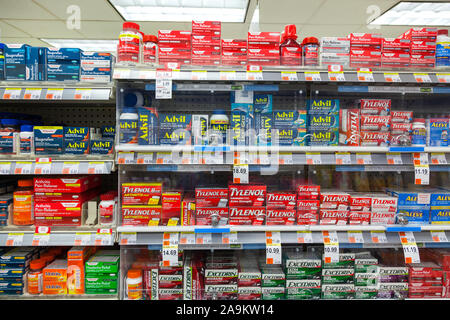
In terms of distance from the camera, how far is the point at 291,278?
184 cm

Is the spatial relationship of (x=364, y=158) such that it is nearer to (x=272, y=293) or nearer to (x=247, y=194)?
(x=247, y=194)

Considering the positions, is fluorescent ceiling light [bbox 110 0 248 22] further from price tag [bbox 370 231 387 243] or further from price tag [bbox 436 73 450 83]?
price tag [bbox 370 231 387 243]

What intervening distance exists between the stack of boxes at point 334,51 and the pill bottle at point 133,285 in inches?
76.3

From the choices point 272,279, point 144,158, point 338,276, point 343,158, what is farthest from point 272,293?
point 144,158

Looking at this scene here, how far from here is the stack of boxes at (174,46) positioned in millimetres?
1725

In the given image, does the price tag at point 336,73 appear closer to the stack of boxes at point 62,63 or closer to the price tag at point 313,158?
the price tag at point 313,158

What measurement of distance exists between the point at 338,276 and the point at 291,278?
345 mm

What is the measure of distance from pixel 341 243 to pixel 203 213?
96 centimetres

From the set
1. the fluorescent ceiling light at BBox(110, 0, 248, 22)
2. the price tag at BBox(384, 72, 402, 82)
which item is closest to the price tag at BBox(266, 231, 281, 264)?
the price tag at BBox(384, 72, 402, 82)

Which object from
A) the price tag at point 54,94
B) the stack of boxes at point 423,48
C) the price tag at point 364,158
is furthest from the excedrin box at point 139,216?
the stack of boxes at point 423,48

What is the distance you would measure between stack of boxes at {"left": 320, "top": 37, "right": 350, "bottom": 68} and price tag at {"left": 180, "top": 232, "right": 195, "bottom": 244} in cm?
146

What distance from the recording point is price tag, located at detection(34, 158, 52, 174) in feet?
5.54

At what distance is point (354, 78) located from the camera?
170 cm
